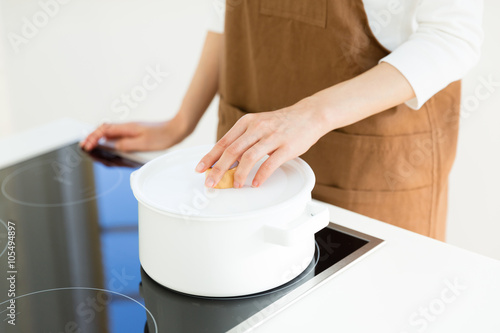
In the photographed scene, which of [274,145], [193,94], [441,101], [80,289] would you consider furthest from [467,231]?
[80,289]

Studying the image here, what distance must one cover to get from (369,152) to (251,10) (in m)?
0.32

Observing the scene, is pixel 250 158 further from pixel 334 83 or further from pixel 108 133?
pixel 108 133

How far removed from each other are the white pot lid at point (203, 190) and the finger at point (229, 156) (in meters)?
0.01

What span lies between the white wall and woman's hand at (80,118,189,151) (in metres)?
0.75

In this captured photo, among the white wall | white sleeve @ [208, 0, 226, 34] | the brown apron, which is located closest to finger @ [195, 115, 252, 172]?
the brown apron

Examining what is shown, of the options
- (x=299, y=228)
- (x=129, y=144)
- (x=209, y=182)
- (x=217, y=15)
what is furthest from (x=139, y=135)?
(x=299, y=228)

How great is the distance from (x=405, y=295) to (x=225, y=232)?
0.23m

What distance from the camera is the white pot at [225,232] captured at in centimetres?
65

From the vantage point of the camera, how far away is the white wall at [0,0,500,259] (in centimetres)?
172

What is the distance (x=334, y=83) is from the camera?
1019 millimetres

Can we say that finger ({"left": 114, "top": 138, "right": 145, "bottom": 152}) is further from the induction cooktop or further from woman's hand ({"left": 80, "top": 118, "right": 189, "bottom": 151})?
the induction cooktop

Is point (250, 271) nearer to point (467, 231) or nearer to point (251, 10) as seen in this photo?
point (251, 10)

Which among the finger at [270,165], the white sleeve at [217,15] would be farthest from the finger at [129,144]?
A: the finger at [270,165]

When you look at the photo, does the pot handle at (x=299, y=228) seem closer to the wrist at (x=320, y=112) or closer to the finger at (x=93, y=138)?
the wrist at (x=320, y=112)
